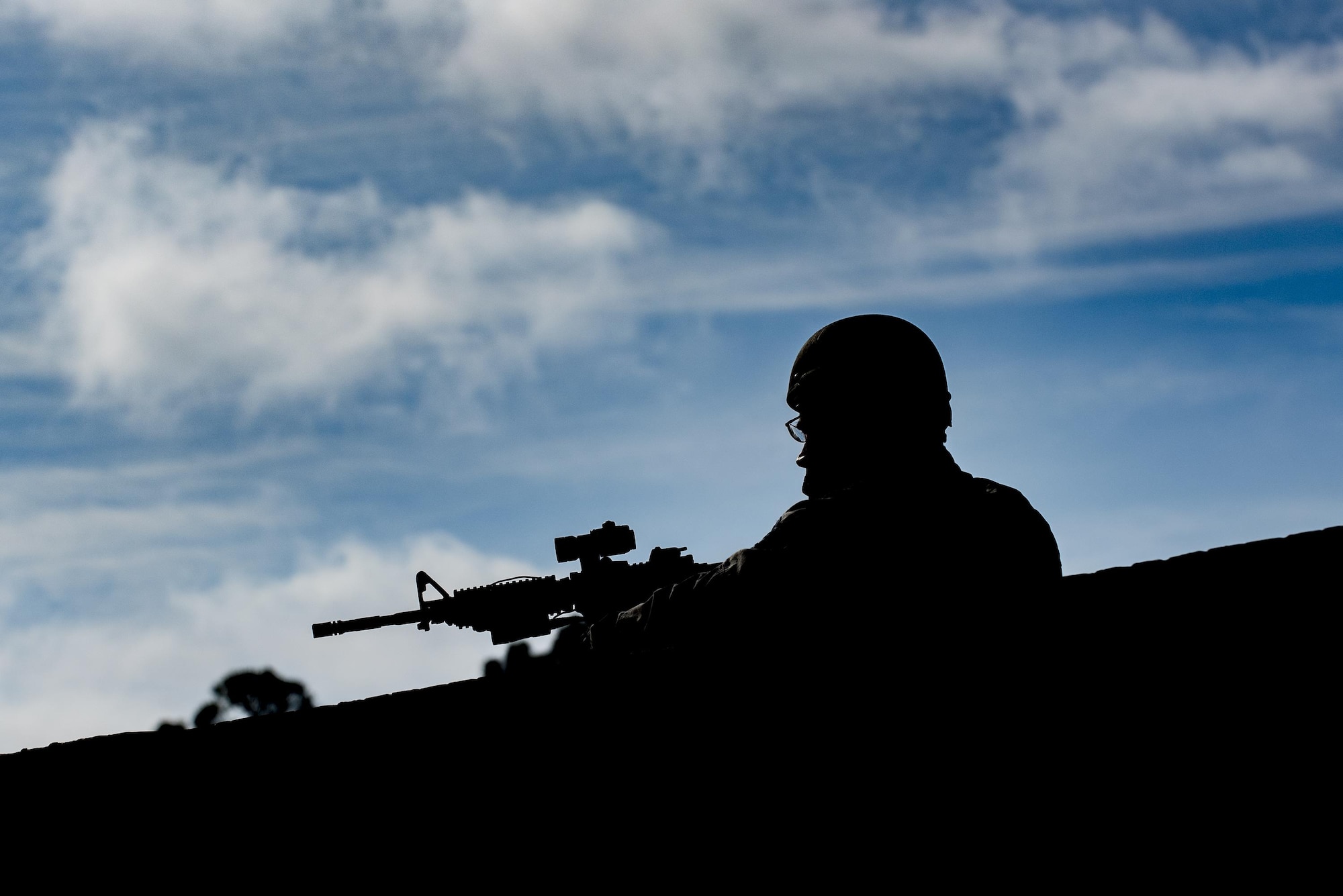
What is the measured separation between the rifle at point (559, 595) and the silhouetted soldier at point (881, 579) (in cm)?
332

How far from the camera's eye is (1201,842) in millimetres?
3400

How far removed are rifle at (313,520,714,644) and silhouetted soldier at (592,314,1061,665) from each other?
10.9 ft

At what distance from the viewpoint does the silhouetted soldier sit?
3.68 meters

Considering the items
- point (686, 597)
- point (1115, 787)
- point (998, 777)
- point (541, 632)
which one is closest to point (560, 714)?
point (686, 597)

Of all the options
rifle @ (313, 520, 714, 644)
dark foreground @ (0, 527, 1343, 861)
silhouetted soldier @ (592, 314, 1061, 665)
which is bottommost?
dark foreground @ (0, 527, 1343, 861)

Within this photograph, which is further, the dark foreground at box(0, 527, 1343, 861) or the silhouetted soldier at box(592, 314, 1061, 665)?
the silhouetted soldier at box(592, 314, 1061, 665)

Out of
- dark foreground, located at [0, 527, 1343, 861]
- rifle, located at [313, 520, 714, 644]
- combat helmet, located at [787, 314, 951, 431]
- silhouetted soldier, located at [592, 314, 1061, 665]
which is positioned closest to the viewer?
dark foreground, located at [0, 527, 1343, 861]

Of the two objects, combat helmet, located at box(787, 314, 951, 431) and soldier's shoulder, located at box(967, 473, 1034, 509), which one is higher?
combat helmet, located at box(787, 314, 951, 431)

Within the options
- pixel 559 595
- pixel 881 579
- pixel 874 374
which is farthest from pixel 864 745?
pixel 559 595

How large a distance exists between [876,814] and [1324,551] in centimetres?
157

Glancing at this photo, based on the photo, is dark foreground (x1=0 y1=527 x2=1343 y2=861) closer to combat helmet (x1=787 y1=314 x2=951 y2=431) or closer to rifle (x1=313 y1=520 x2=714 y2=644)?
combat helmet (x1=787 y1=314 x2=951 y2=431)

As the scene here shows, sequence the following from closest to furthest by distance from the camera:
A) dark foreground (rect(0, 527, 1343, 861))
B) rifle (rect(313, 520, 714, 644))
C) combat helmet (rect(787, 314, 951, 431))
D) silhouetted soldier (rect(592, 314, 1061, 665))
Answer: dark foreground (rect(0, 527, 1343, 861)) < silhouetted soldier (rect(592, 314, 1061, 665)) < combat helmet (rect(787, 314, 951, 431)) < rifle (rect(313, 520, 714, 644))

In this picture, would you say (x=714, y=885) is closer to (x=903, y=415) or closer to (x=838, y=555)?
(x=838, y=555)

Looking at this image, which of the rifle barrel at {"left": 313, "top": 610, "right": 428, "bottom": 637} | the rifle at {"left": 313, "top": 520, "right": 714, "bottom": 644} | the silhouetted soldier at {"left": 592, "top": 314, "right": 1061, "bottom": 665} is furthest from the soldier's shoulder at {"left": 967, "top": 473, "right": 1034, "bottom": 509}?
the rifle barrel at {"left": 313, "top": 610, "right": 428, "bottom": 637}
